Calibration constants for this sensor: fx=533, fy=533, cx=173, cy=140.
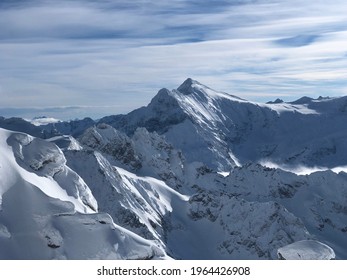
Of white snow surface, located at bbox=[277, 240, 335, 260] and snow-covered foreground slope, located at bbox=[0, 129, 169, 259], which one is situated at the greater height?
snow-covered foreground slope, located at bbox=[0, 129, 169, 259]

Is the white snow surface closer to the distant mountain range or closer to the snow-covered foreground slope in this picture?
the distant mountain range

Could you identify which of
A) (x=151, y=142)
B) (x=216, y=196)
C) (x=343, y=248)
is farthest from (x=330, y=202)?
(x=151, y=142)

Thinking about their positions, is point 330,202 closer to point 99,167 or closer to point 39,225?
point 99,167

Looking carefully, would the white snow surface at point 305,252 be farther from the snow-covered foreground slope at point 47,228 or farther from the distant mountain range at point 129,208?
the snow-covered foreground slope at point 47,228

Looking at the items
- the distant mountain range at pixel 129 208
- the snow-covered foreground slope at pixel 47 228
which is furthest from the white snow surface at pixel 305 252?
the snow-covered foreground slope at pixel 47 228

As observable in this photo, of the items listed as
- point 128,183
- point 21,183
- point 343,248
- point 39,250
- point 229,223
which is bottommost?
point 343,248

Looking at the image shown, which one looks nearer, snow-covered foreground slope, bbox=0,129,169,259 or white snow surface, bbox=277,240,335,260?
snow-covered foreground slope, bbox=0,129,169,259

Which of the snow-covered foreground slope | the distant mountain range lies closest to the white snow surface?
the distant mountain range

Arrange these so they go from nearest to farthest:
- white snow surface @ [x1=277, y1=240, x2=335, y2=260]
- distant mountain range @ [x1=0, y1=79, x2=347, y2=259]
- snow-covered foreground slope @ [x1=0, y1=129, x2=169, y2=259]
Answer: snow-covered foreground slope @ [x1=0, y1=129, x2=169, y2=259] < white snow surface @ [x1=277, y1=240, x2=335, y2=260] < distant mountain range @ [x1=0, y1=79, x2=347, y2=259]

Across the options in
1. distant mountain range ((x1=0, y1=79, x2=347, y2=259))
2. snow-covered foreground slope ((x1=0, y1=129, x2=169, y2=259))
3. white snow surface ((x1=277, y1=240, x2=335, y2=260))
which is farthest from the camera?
distant mountain range ((x1=0, y1=79, x2=347, y2=259))
